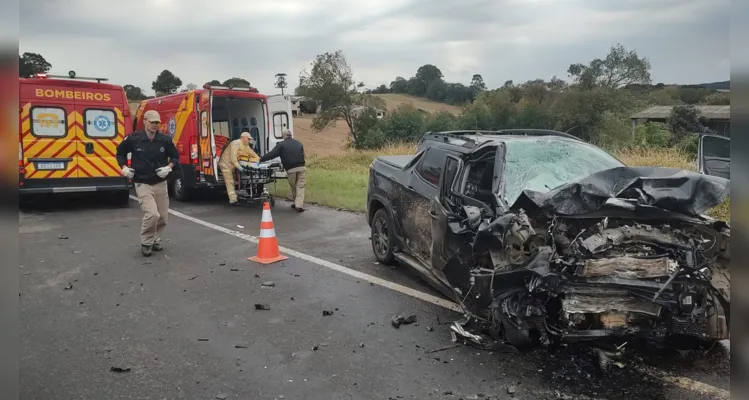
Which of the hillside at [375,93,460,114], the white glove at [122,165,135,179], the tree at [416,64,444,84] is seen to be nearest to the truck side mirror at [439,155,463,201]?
the white glove at [122,165,135,179]

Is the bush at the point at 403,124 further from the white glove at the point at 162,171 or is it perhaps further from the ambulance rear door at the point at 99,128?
the white glove at the point at 162,171

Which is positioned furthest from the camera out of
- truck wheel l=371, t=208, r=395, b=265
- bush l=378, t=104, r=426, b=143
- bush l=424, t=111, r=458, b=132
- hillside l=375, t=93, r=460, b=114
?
hillside l=375, t=93, r=460, b=114

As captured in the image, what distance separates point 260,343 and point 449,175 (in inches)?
92.1

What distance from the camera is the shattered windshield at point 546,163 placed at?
459 centimetres

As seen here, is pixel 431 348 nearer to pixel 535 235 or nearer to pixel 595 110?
pixel 535 235

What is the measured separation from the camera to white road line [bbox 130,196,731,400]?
3412 mm

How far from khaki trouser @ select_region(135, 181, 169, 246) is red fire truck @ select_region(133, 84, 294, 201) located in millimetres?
3958

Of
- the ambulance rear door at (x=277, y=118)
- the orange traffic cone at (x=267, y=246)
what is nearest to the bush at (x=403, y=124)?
the ambulance rear door at (x=277, y=118)

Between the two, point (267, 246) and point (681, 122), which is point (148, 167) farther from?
point (681, 122)

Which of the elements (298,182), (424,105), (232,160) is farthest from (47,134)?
(424,105)

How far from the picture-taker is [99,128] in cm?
1112

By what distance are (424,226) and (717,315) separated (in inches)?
104

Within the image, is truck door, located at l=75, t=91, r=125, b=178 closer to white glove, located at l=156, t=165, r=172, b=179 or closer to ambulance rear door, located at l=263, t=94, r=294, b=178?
ambulance rear door, located at l=263, t=94, r=294, b=178

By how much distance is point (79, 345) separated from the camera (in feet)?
13.8
